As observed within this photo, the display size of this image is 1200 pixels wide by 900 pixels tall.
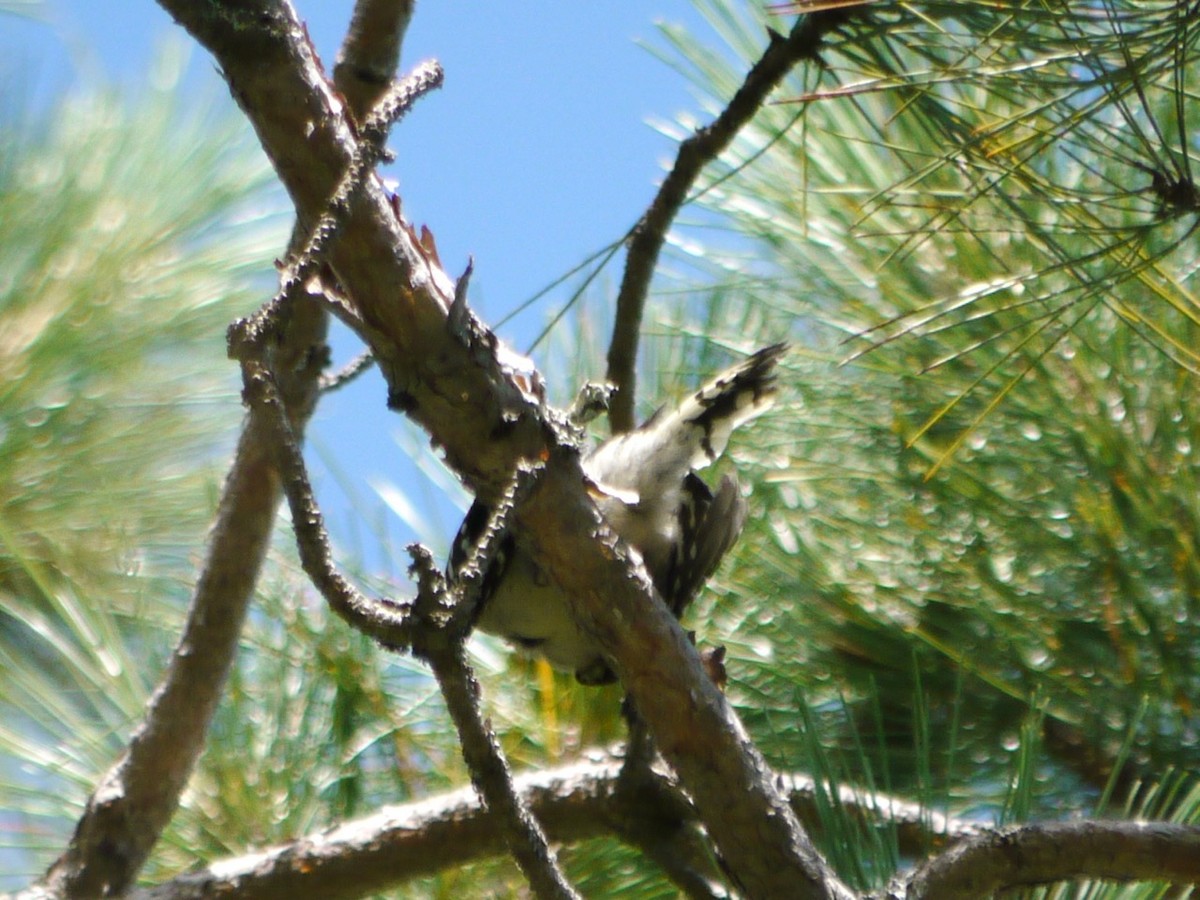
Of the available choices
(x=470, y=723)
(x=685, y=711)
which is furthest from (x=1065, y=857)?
(x=470, y=723)

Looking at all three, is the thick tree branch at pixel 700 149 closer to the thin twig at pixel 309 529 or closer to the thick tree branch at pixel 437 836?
the thick tree branch at pixel 437 836

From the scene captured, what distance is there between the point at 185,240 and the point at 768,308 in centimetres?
69

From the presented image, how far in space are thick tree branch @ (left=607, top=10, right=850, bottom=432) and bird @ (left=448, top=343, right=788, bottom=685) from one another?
8cm

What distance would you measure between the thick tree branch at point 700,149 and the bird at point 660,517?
0.08 meters

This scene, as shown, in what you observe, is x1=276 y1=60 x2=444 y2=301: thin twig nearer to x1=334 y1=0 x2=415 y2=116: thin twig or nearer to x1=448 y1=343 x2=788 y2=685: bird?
x1=334 y1=0 x2=415 y2=116: thin twig

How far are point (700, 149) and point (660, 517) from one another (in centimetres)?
28

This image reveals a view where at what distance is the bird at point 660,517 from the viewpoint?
0.89 meters

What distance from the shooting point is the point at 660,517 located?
0.99 meters

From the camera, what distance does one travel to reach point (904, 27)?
82cm

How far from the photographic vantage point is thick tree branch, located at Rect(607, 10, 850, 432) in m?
0.81

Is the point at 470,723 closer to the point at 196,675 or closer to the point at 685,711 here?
the point at 685,711

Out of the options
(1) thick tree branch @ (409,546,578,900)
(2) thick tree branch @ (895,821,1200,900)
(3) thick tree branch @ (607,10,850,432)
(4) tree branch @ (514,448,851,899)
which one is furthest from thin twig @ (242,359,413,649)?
(3) thick tree branch @ (607,10,850,432)

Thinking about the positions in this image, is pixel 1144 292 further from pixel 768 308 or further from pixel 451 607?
pixel 451 607

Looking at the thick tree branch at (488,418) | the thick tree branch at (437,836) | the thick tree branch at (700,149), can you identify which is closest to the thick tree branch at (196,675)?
the thick tree branch at (437,836)
